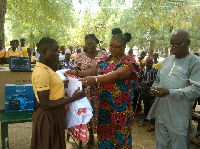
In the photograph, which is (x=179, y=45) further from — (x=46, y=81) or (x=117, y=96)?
(x=46, y=81)

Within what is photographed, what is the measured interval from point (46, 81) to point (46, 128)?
1.73 ft

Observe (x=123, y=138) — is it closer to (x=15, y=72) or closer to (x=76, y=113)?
(x=76, y=113)

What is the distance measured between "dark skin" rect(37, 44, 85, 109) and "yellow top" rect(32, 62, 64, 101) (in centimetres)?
5

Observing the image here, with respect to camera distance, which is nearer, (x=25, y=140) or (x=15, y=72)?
(x=15, y=72)

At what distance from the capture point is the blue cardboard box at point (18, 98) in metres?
2.77

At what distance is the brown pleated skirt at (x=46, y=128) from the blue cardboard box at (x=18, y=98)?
2.97 ft

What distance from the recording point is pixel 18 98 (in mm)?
2826

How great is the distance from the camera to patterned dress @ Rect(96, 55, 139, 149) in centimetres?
A: 236

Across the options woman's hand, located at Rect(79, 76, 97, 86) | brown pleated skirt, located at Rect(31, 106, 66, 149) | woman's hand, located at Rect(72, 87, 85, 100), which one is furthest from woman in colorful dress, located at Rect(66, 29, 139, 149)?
brown pleated skirt, located at Rect(31, 106, 66, 149)

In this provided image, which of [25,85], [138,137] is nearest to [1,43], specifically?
[25,85]

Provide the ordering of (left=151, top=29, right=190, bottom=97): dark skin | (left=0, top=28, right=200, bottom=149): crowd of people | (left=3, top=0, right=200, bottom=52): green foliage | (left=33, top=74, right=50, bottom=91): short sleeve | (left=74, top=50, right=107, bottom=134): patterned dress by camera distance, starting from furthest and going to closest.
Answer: (left=3, top=0, right=200, bottom=52): green foliage < (left=74, top=50, right=107, bottom=134): patterned dress < (left=151, top=29, right=190, bottom=97): dark skin < (left=0, top=28, right=200, bottom=149): crowd of people < (left=33, top=74, right=50, bottom=91): short sleeve

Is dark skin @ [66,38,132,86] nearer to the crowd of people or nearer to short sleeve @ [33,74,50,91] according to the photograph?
the crowd of people

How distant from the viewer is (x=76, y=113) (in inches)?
82.0

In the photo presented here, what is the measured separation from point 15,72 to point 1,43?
16.5 feet
